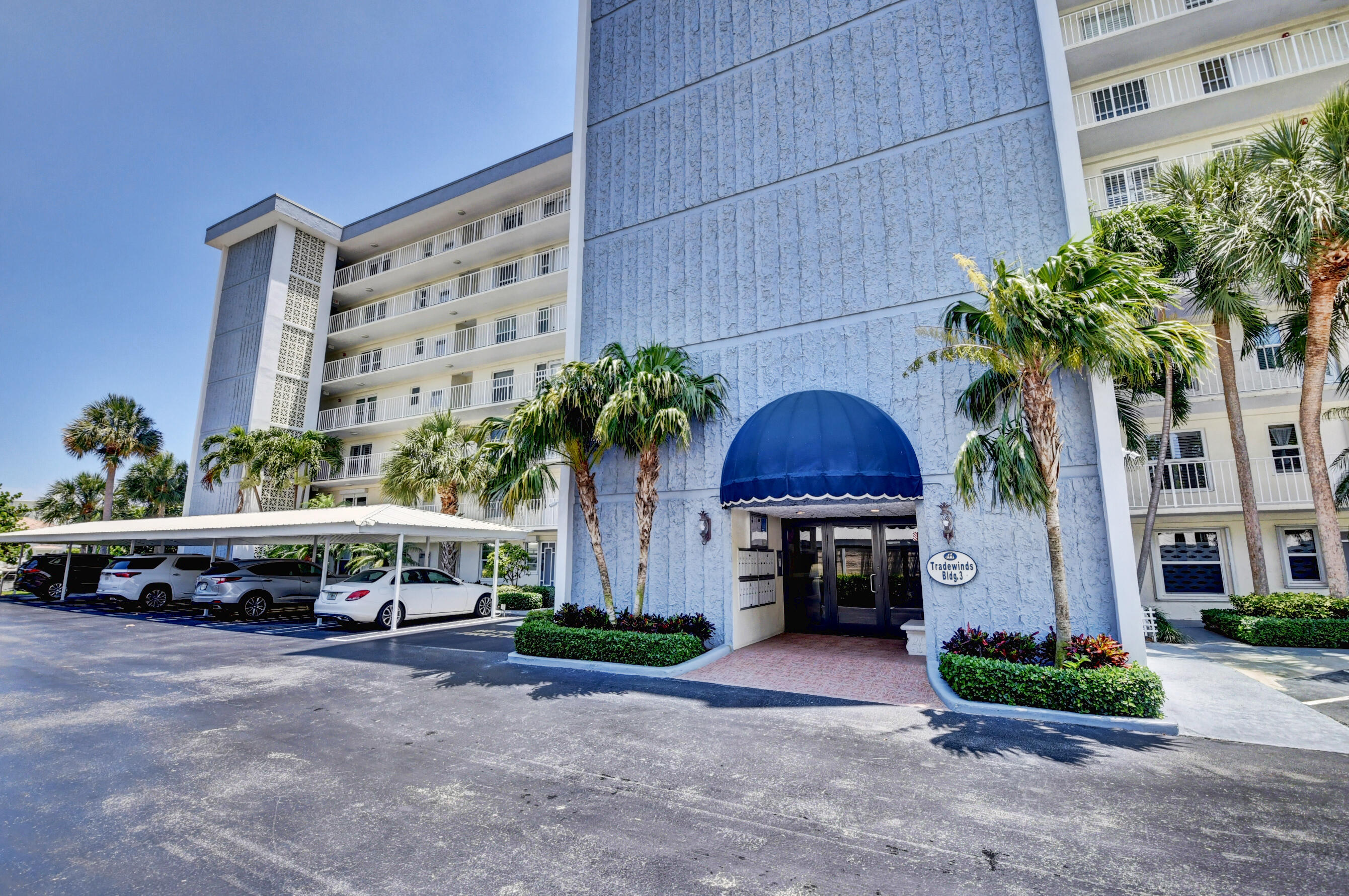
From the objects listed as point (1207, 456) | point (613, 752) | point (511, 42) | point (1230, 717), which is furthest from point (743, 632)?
point (511, 42)

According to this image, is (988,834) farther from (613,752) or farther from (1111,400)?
(1111,400)

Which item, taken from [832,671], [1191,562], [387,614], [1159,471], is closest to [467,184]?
[387,614]

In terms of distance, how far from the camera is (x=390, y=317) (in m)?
27.2

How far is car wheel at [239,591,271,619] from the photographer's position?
16.3 meters

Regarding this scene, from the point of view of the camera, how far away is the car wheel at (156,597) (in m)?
18.6

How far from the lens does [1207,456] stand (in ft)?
50.2

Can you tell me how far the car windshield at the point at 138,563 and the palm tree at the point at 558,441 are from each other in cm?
1508

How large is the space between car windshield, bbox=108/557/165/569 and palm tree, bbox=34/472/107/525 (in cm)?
2647

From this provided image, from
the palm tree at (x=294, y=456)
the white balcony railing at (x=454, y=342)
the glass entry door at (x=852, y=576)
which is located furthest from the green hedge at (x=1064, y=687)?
the palm tree at (x=294, y=456)

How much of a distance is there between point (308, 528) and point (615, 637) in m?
8.19

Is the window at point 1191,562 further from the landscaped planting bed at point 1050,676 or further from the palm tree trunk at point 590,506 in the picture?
the palm tree trunk at point 590,506

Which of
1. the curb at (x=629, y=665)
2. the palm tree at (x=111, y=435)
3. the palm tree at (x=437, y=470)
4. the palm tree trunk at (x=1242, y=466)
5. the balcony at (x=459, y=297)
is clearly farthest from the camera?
the palm tree at (x=111, y=435)

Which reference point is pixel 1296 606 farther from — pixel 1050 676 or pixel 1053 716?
pixel 1053 716

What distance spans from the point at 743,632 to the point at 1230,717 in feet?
22.0
